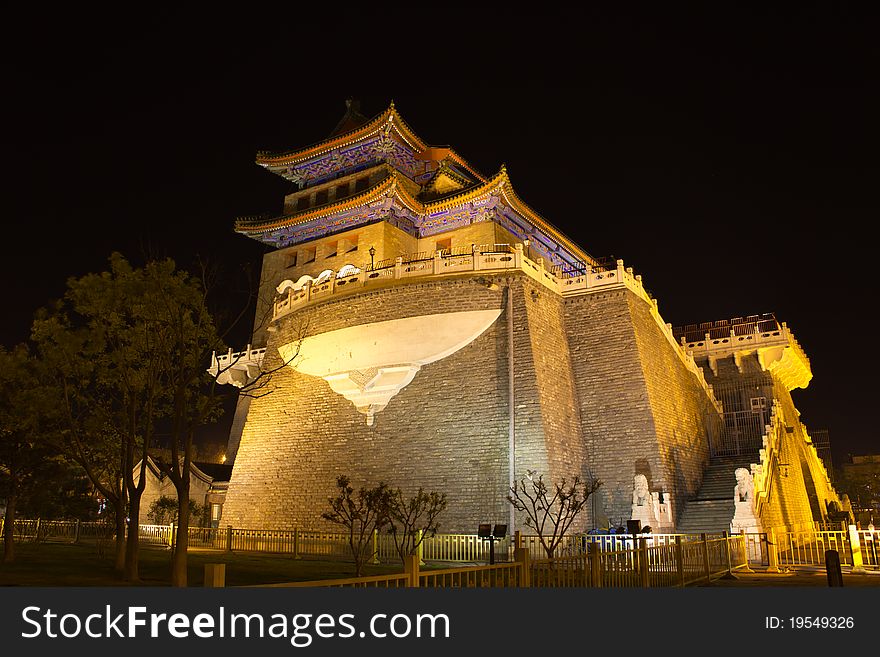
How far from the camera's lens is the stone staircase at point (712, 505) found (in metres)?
17.0

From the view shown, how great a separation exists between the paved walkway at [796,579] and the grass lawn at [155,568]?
6407 mm

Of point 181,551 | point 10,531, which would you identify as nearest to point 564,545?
point 181,551

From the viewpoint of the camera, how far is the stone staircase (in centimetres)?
1700

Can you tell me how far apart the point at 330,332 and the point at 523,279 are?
19.1 ft

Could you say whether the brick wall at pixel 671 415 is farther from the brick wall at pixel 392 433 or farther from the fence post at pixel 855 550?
the fence post at pixel 855 550

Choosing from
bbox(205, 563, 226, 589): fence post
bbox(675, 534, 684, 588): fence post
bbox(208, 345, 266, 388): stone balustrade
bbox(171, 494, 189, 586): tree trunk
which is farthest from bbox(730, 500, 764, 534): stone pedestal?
bbox(208, 345, 266, 388): stone balustrade

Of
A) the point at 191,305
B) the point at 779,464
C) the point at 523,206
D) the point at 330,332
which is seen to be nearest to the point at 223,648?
the point at 191,305

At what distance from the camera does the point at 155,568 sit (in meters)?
13.5

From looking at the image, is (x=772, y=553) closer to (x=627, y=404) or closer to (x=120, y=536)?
(x=627, y=404)

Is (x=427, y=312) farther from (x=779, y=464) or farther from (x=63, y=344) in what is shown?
(x=779, y=464)

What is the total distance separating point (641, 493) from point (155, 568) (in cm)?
1092

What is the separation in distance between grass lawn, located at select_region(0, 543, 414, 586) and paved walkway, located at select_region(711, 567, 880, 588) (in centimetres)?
641

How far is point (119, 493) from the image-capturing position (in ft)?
44.3

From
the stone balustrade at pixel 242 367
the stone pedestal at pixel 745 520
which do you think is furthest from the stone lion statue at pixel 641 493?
the stone balustrade at pixel 242 367
